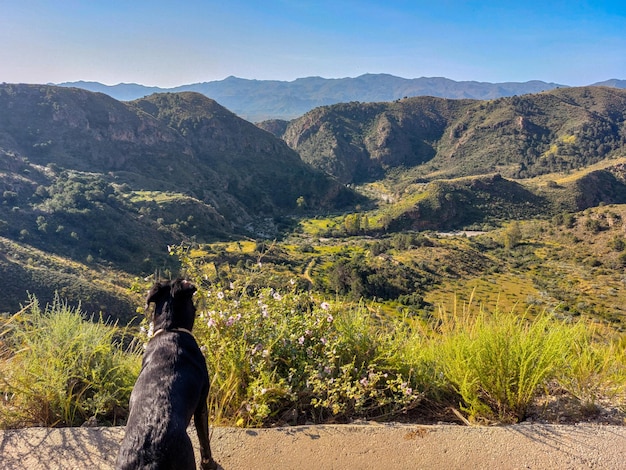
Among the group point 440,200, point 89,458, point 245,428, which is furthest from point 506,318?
point 440,200

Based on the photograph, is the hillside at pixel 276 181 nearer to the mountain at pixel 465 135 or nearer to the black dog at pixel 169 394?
the mountain at pixel 465 135

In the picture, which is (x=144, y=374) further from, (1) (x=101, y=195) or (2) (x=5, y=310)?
(1) (x=101, y=195)

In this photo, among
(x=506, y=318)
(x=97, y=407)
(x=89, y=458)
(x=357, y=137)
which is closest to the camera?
(x=89, y=458)

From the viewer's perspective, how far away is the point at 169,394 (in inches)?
76.9

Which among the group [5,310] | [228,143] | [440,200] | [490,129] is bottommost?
A: [5,310]

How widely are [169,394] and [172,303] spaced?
65 centimetres

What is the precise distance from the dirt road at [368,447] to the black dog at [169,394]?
0.39m

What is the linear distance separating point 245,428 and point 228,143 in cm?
10756

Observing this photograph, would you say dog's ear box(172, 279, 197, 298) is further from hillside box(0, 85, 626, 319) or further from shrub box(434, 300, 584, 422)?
shrub box(434, 300, 584, 422)

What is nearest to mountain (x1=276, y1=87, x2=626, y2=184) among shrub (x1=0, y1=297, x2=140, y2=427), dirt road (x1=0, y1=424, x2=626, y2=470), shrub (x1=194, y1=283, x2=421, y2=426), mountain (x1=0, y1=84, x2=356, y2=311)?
mountain (x1=0, y1=84, x2=356, y2=311)

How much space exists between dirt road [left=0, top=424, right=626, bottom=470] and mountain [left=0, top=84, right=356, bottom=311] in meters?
27.1

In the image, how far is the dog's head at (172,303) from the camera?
2.41m

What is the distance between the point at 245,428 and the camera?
8.53 feet

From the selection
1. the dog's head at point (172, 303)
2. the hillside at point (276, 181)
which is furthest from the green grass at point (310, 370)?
the hillside at point (276, 181)
